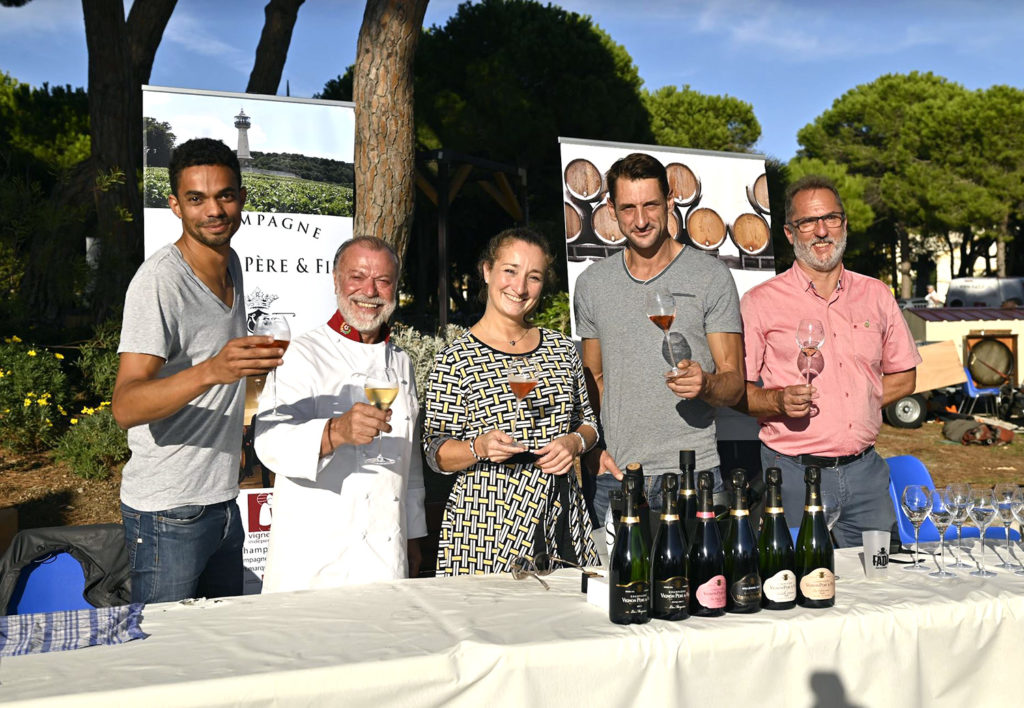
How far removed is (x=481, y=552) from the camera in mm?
2346

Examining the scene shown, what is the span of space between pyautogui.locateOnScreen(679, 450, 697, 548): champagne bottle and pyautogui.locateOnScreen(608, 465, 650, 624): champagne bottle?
0.43ft

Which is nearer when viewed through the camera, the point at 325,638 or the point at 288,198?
the point at 325,638

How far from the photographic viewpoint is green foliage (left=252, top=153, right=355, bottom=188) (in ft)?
15.7

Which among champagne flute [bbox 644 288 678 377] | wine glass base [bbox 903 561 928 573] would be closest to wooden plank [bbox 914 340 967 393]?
wine glass base [bbox 903 561 928 573]

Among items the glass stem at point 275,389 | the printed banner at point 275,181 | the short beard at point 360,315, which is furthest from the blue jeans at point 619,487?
the printed banner at point 275,181

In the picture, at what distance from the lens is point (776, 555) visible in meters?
1.96

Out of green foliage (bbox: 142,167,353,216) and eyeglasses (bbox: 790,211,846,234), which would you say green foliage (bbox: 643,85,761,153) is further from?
eyeglasses (bbox: 790,211,846,234)

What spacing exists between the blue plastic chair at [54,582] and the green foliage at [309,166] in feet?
7.91

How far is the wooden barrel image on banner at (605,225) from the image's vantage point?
5191 millimetres

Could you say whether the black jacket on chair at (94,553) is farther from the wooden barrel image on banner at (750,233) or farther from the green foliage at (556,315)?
the green foliage at (556,315)

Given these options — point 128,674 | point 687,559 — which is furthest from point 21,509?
point 687,559

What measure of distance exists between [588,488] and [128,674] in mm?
1652

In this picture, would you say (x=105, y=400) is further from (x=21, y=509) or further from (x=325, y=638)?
(x=325, y=638)

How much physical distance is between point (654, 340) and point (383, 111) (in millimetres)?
3487
